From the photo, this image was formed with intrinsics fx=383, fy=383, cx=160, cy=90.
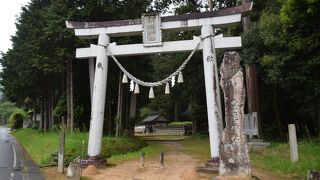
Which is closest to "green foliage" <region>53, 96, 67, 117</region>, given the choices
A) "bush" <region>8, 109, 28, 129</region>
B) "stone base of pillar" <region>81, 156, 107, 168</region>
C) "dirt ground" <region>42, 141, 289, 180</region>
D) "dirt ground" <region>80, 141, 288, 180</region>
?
"dirt ground" <region>42, 141, 289, 180</region>

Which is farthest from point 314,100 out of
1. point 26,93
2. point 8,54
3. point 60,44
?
point 8,54

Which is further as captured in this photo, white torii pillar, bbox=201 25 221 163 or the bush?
the bush

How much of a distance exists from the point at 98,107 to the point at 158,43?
10.8 ft

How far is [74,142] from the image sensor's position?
1742cm

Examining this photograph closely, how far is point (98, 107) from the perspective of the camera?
568 inches

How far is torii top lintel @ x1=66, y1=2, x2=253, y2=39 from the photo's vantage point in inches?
548

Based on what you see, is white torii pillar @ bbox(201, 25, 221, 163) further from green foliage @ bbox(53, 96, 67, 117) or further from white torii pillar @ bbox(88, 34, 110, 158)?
green foliage @ bbox(53, 96, 67, 117)

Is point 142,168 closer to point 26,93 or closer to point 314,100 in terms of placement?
point 314,100

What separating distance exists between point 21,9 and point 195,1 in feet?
47.1

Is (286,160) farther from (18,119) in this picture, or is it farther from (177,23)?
(18,119)

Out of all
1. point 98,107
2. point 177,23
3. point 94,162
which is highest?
point 177,23

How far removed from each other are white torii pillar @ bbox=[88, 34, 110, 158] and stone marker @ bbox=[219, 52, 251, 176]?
5.87 m

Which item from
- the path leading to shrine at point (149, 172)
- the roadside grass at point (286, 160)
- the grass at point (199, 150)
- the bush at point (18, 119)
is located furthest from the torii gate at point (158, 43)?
the bush at point (18, 119)

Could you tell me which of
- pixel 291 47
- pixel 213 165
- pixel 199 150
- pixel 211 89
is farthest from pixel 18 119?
pixel 213 165
